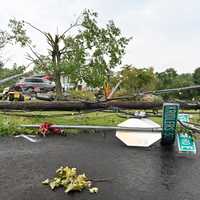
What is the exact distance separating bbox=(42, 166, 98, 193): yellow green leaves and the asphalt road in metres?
0.11

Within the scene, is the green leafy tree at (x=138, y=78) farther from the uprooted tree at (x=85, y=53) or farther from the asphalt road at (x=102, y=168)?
the asphalt road at (x=102, y=168)

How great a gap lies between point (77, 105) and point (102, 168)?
7.44 feet

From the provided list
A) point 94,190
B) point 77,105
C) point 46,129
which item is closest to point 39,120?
point 46,129

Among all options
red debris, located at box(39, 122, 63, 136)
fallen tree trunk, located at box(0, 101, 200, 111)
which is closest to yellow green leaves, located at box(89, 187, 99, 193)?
fallen tree trunk, located at box(0, 101, 200, 111)

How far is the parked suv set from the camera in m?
28.7

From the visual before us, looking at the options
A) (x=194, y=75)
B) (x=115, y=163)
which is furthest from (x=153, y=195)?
(x=194, y=75)

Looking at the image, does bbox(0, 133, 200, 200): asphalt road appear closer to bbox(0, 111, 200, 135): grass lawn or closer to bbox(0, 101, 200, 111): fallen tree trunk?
bbox(0, 111, 200, 135): grass lawn

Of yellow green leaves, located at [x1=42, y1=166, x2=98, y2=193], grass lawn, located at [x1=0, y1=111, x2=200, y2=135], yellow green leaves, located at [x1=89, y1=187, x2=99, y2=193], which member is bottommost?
yellow green leaves, located at [x1=89, y1=187, x2=99, y2=193]

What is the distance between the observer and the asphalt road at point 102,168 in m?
4.50

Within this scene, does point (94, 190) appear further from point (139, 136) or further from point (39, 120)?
point (39, 120)

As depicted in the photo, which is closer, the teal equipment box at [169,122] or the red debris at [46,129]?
the teal equipment box at [169,122]

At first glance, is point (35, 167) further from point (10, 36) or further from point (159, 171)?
point (10, 36)

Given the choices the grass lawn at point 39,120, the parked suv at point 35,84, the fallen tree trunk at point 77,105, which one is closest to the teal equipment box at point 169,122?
the fallen tree trunk at point 77,105

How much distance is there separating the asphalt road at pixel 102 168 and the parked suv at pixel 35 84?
21.0 m
